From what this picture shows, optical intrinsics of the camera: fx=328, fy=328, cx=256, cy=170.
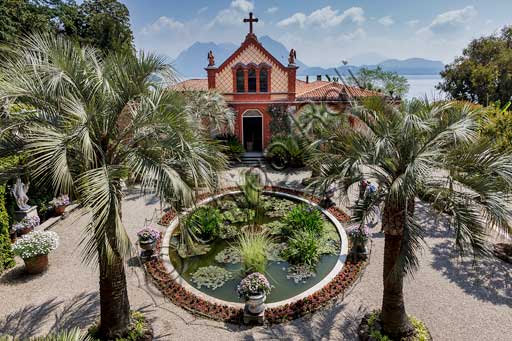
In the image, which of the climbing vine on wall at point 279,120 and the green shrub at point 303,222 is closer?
the green shrub at point 303,222

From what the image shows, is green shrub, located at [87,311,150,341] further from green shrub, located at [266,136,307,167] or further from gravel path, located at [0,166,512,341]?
green shrub, located at [266,136,307,167]

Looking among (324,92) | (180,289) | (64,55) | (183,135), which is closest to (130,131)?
(183,135)

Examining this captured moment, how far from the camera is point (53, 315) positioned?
780cm

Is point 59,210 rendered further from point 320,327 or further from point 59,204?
point 320,327

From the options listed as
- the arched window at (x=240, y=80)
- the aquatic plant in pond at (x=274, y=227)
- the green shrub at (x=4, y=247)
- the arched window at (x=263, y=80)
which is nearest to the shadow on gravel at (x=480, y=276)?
the aquatic plant in pond at (x=274, y=227)

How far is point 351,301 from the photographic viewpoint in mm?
8406

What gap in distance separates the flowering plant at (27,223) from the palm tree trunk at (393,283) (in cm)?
1166

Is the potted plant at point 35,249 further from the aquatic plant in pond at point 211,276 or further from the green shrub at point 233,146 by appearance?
the green shrub at point 233,146

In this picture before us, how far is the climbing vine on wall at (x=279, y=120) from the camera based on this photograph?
23.4m

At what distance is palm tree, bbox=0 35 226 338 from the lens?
5.07 meters

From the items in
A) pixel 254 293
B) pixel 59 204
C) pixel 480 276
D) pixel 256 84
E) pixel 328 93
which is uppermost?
pixel 256 84

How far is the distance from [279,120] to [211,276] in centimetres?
1568

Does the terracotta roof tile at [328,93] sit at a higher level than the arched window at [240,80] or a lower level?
lower

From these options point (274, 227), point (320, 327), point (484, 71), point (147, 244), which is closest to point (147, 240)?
point (147, 244)
